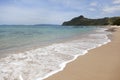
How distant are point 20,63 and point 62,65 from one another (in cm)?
153

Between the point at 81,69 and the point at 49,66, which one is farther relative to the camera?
the point at 49,66

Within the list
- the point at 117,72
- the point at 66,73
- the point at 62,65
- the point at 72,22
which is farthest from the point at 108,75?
the point at 72,22

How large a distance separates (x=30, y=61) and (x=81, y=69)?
2.14 m

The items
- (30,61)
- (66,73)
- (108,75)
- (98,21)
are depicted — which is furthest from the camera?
(98,21)

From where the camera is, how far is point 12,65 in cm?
622

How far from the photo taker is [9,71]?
5484 mm

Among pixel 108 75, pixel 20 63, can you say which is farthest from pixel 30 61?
pixel 108 75

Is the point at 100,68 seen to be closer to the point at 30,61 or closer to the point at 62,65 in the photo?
the point at 62,65

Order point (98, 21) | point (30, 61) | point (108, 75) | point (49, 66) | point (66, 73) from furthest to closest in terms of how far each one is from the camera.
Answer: point (98, 21)
point (30, 61)
point (49, 66)
point (66, 73)
point (108, 75)

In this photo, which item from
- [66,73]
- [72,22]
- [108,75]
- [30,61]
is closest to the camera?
[108,75]

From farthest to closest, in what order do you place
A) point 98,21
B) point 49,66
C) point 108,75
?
point 98,21 < point 49,66 < point 108,75

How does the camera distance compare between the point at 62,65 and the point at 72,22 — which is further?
the point at 72,22

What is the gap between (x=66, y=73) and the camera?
526 centimetres

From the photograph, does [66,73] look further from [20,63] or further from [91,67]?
Answer: [20,63]
